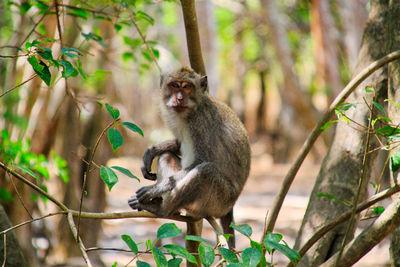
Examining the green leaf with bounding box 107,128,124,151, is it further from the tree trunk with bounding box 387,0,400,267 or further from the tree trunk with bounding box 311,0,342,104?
the tree trunk with bounding box 311,0,342,104

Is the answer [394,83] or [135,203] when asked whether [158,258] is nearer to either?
[135,203]

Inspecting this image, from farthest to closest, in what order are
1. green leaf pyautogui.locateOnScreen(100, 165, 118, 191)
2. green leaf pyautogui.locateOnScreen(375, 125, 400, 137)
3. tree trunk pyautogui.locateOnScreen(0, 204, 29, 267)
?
tree trunk pyautogui.locateOnScreen(0, 204, 29, 267)
green leaf pyautogui.locateOnScreen(375, 125, 400, 137)
green leaf pyautogui.locateOnScreen(100, 165, 118, 191)

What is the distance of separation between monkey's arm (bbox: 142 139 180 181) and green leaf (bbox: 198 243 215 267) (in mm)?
2878

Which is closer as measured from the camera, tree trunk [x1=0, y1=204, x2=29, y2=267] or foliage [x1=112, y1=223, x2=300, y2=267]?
foliage [x1=112, y1=223, x2=300, y2=267]

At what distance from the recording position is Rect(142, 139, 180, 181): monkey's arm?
5.50 metres

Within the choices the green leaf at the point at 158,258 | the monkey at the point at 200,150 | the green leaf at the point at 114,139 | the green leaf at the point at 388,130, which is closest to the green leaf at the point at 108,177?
the green leaf at the point at 114,139

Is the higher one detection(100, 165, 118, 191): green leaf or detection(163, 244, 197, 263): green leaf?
detection(100, 165, 118, 191): green leaf

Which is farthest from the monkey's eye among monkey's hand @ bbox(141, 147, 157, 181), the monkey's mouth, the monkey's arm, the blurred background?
monkey's hand @ bbox(141, 147, 157, 181)

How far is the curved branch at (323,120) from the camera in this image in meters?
3.64

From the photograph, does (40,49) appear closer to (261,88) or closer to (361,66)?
(361,66)

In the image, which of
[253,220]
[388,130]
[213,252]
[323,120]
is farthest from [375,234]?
[253,220]

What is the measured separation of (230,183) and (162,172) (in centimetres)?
78

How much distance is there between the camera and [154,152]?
557 cm

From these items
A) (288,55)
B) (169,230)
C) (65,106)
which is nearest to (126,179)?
(288,55)
